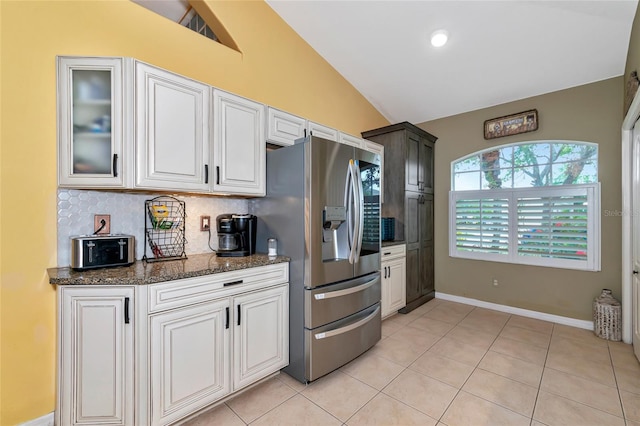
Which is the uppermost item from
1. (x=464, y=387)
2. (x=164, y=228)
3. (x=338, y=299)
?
(x=164, y=228)

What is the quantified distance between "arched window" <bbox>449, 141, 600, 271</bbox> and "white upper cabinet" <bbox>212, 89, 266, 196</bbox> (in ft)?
10.1

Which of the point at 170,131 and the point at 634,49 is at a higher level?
the point at 634,49

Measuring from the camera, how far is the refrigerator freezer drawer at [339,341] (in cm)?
206

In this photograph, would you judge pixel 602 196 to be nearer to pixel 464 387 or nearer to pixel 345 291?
pixel 464 387

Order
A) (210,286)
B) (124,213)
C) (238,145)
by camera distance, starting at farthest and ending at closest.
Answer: (238,145) → (124,213) → (210,286)

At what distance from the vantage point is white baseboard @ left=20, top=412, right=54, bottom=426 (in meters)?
1.60

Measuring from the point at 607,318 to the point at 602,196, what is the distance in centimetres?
129

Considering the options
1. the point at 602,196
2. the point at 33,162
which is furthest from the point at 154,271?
the point at 602,196

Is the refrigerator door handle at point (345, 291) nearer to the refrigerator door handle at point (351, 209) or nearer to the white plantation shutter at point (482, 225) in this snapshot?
the refrigerator door handle at point (351, 209)

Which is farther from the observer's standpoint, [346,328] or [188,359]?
[346,328]

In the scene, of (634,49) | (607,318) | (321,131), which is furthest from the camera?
(321,131)

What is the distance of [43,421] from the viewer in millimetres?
1642

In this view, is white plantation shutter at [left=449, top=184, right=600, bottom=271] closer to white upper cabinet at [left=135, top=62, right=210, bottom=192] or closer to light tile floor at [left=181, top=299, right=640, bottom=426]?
light tile floor at [left=181, top=299, right=640, bottom=426]

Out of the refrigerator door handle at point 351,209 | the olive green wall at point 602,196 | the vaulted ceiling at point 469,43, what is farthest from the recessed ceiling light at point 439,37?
the refrigerator door handle at point 351,209
